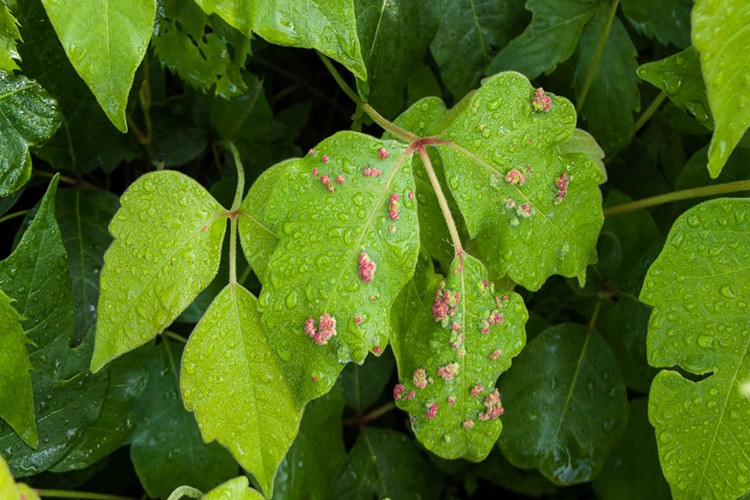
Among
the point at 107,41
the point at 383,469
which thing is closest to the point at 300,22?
the point at 107,41

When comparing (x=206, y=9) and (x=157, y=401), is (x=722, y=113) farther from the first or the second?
(x=157, y=401)

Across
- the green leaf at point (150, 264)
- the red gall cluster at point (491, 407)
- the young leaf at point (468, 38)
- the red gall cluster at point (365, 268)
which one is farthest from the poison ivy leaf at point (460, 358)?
the young leaf at point (468, 38)

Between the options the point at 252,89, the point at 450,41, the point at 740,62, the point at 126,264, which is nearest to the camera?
the point at 740,62

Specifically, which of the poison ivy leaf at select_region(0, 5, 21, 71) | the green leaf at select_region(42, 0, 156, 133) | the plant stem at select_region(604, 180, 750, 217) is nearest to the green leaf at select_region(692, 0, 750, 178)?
the plant stem at select_region(604, 180, 750, 217)

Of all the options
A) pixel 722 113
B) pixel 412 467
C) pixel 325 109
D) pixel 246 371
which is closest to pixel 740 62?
pixel 722 113

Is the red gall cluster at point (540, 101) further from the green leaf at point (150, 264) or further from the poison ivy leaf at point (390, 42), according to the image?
the green leaf at point (150, 264)

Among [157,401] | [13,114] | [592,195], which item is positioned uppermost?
[13,114]

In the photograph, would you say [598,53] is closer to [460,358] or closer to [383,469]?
[460,358]

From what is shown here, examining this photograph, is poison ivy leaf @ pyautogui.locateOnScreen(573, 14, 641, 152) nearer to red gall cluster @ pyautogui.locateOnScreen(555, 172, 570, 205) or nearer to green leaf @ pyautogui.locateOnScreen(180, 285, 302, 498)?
red gall cluster @ pyautogui.locateOnScreen(555, 172, 570, 205)
